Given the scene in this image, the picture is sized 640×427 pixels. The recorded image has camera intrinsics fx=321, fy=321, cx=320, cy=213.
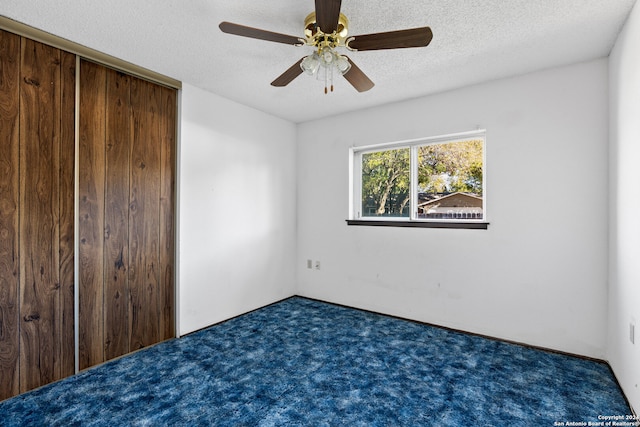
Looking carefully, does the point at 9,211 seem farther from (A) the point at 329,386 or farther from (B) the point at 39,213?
(A) the point at 329,386

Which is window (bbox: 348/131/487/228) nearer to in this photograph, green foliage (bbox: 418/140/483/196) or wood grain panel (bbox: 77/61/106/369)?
green foliage (bbox: 418/140/483/196)

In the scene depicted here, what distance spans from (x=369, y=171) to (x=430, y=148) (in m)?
0.77

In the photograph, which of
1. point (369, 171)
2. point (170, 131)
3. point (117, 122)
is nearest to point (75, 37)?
point (117, 122)

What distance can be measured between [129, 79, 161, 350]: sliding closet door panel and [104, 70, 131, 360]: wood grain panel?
2.0 inches

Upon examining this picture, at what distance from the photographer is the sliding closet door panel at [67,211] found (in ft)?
7.39

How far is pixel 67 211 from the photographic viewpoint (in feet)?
7.48

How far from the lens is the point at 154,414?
185cm

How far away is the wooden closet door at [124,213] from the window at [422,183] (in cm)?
210

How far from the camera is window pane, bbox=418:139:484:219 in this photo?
3.13 m

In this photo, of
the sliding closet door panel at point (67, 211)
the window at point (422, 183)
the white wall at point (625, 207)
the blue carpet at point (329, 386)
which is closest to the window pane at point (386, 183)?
the window at point (422, 183)

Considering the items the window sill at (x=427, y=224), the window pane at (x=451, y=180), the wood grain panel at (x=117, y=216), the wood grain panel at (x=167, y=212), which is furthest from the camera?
the window pane at (x=451, y=180)

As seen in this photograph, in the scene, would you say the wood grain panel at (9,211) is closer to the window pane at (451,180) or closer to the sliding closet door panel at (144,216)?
the sliding closet door panel at (144,216)

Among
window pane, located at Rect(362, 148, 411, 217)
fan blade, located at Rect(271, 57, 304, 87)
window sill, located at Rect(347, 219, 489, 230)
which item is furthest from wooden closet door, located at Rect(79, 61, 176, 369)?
window pane, located at Rect(362, 148, 411, 217)

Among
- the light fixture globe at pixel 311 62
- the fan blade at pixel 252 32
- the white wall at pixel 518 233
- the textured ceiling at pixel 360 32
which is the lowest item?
the white wall at pixel 518 233
